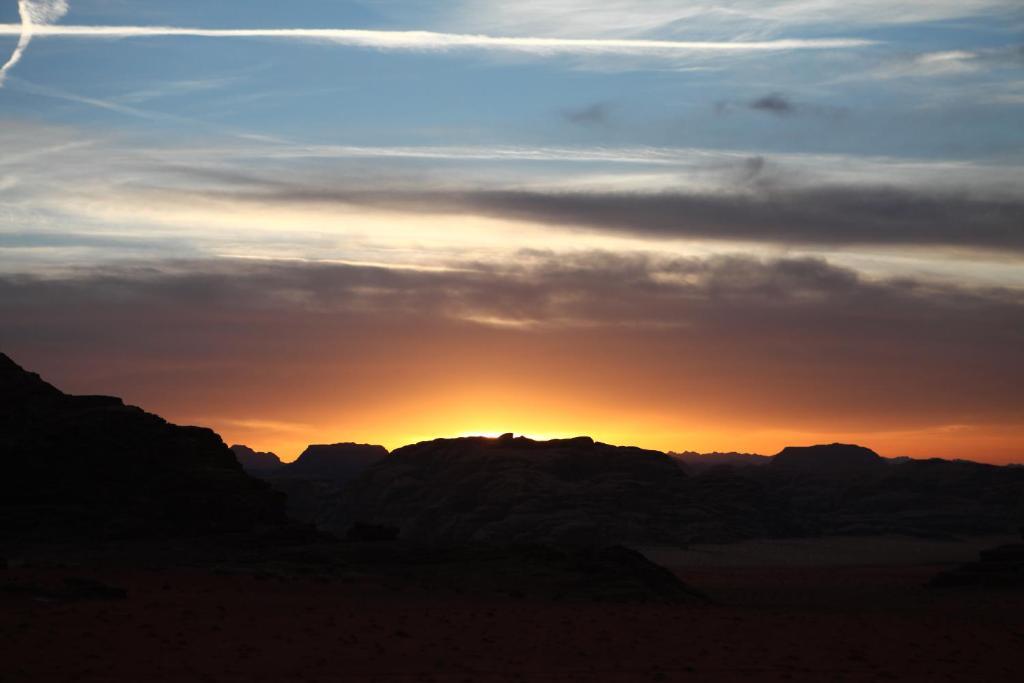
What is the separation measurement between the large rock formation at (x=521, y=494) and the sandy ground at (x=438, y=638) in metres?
80.5

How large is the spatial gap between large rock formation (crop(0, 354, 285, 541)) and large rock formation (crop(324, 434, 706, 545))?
212 feet

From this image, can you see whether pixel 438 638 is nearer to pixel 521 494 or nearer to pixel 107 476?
pixel 107 476

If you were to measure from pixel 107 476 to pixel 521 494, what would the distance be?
291 feet

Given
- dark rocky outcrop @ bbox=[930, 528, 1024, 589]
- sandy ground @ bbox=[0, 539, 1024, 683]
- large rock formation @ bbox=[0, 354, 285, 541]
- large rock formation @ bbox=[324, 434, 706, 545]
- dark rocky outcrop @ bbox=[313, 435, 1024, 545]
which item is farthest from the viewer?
dark rocky outcrop @ bbox=[313, 435, 1024, 545]

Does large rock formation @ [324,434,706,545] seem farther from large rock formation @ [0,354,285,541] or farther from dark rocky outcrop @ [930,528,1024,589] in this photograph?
large rock formation @ [0,354,285,541]

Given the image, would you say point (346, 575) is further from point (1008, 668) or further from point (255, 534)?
point (1008, 668)

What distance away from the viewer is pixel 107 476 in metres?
73.4

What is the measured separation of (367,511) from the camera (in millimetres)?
172625

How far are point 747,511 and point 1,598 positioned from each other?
144m

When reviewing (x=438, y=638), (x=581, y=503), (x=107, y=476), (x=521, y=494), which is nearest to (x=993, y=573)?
(x=438, y=638)

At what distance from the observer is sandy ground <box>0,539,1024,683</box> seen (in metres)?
35.6

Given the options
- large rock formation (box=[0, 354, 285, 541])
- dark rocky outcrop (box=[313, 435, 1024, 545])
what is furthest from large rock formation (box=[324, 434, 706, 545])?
large rock formation (box=[0, 354, 285, 541])

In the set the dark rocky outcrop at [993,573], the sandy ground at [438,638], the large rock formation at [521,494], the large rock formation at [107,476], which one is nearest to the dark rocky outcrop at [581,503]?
the large rock formation at [521,494]

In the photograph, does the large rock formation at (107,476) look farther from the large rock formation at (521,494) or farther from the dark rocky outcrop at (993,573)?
the large rock formation at (521,494)
